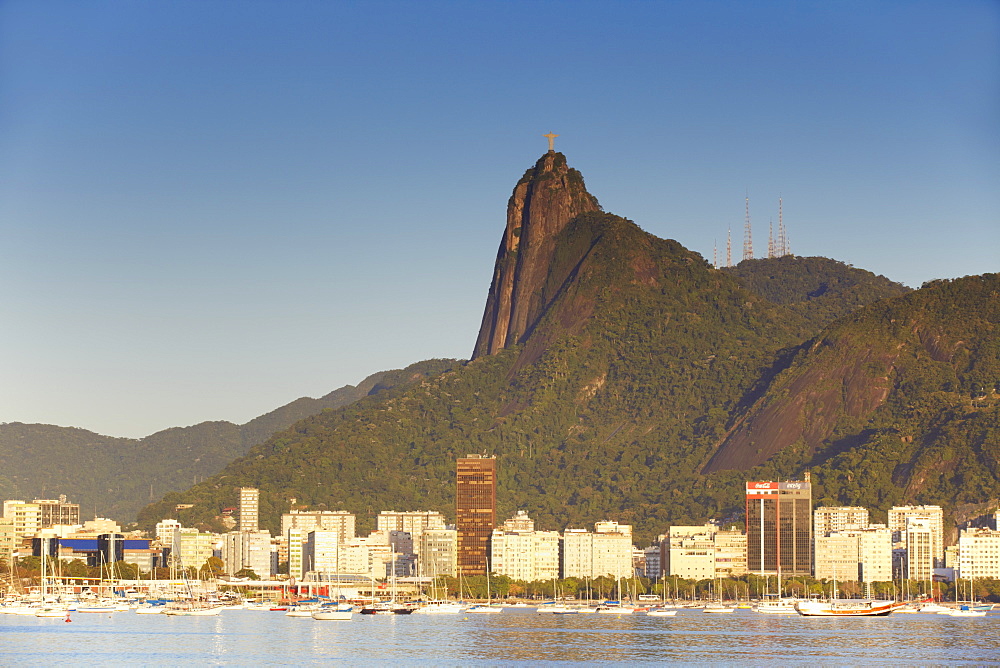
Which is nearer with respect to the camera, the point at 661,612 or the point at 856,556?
the point at 661,612

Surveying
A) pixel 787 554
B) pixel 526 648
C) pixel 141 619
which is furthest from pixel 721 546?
pixel 526 648

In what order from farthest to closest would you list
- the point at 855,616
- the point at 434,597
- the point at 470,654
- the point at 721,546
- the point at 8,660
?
the point at 721,546 < the point at 434,597 < the point at 855,616 < the point at 470,654 < the point at 8,660

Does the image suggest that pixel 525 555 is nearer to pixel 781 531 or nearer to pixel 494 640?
pixel 781 531

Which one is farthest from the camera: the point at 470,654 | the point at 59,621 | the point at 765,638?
the point at 59,621

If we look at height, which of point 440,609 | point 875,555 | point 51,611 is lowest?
point 440,609

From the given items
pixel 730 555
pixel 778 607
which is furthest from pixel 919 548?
pixel 778 607

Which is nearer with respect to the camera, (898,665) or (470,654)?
(898,665)

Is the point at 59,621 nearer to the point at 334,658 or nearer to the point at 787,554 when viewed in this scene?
the point at 334,658
